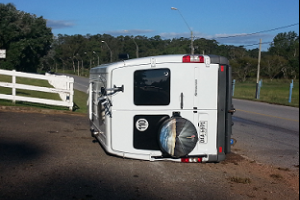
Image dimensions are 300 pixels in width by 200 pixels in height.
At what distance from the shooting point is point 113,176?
18.3 ft

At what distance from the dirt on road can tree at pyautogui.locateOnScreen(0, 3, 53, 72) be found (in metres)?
26.7

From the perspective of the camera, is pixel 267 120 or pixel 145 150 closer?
pixel 145 150

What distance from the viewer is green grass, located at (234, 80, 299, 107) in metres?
26.1

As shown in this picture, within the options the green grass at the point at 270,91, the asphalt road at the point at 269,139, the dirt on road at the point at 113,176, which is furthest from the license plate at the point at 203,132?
the green grass at the point at 270,91

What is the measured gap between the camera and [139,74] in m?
5.84

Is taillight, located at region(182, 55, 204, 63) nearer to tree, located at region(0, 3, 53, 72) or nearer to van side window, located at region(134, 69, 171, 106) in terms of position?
van side window, located at region(134, 69, 171, 106)

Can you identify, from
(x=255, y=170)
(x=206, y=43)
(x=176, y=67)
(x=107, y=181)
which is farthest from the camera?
(x=206, y=43)

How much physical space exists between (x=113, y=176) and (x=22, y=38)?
32.6m

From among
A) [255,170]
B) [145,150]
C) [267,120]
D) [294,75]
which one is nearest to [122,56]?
[145,150]

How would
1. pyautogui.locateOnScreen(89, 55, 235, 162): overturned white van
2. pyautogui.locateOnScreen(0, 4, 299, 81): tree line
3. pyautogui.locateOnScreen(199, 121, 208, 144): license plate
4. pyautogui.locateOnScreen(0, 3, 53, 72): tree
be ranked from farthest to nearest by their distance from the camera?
1. pyautogui.locateOnScreen(0, 3, 53, 72): tree
2. pyautogui.locateOnScreen(0, 4, 299, 81): tree line
3. pyautogui.locateOnScreen(199, 121, 208, 144): license plate
4. pyautogui.locateOnScreen(89, 55, 235, 162): overturned white van

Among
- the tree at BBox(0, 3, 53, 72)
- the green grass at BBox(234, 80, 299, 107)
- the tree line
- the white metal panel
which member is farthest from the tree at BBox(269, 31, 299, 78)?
the tree at BBox(0, 3, 53, 72)

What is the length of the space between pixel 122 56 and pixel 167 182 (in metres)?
2.62

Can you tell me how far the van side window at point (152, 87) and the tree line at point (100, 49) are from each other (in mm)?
5856

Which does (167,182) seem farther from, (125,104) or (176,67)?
(176,67)
